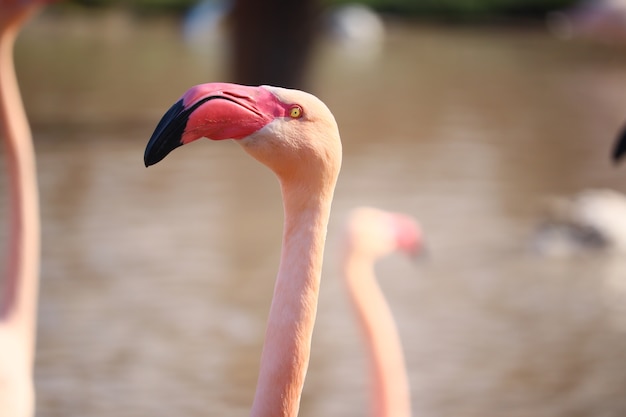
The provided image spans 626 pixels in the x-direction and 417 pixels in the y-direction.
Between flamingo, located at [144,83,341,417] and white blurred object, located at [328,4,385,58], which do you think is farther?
white blurred object, located at [328,4,385,58]

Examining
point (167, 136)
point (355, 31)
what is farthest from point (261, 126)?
point (355, 31)

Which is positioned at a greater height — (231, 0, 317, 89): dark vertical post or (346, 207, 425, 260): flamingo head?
(231, 0, 317, 89): dark vertical post

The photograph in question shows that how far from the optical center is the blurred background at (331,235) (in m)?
4.84

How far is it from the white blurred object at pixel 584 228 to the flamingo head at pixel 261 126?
5.12 m

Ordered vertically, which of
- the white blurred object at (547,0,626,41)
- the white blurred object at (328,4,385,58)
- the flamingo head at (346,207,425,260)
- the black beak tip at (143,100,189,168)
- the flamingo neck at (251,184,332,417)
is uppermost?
the white blurred object at (328,4,385,58)

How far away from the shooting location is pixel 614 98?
13.5 metres

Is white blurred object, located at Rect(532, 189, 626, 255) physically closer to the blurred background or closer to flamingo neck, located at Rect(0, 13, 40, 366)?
the blurred background

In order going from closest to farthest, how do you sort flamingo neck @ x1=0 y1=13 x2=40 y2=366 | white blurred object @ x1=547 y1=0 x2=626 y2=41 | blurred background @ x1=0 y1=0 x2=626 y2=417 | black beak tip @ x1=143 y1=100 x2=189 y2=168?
black beak tip @ x1=143 y1=100 x2=189 y2=168
flamingo neck @ x1=0 y1=13 x2=40 y2=366
blurred background @ x1=0 y1=0 x2=626 y2=417
white blurred object @ x1=547 y1=0 x2=626 y2=41

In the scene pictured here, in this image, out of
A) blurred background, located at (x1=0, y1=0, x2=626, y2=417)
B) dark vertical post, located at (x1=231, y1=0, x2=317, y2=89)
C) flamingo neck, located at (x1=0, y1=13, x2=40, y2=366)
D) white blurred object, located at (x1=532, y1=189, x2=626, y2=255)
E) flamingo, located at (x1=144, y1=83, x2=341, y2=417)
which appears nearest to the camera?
flamingo, located at (x1=144, y1=83, x2=341, y2=417)

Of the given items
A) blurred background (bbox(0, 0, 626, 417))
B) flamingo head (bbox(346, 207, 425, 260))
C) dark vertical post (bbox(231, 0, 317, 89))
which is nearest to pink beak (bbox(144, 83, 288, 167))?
flamingo head (bbox(346, 207, 425, 260))

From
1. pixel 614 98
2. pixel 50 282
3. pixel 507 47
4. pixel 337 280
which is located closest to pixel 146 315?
pixel 50 282

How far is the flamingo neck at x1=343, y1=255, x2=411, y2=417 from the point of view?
289cm

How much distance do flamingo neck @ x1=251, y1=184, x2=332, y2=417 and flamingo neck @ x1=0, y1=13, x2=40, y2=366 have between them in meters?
1.19

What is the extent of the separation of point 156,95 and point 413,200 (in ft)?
16.8
